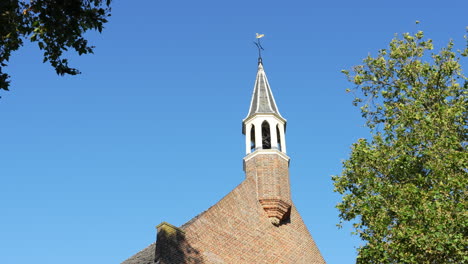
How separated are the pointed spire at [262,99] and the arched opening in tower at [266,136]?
0.82 m

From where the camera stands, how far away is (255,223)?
79.4 feet

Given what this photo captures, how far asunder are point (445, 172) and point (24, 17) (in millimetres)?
13767

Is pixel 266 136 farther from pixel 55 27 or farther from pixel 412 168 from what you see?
pixel 55 27

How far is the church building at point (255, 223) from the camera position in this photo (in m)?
20.6

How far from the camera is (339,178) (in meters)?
21.1

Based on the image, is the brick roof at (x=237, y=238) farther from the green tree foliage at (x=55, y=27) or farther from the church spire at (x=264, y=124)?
the green tree foliage at (x=55, y=27)

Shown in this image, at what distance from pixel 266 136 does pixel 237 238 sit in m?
7.75

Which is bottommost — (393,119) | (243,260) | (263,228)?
(243,260)

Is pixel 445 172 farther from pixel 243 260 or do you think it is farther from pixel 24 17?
pixel 24 17

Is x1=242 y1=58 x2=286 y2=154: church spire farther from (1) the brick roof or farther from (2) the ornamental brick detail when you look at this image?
(1) the brick roof

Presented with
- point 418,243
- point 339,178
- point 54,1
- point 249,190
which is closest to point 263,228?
point 249,190

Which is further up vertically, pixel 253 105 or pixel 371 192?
pixel 253 105

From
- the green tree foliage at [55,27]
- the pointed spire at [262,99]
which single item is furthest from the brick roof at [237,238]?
the green tree foliage at [55,27]

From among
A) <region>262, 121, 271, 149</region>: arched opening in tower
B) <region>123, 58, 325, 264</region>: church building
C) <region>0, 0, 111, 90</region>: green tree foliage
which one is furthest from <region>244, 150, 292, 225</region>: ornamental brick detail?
<region>0, 0, 111, 90</region>: green tree foliage
